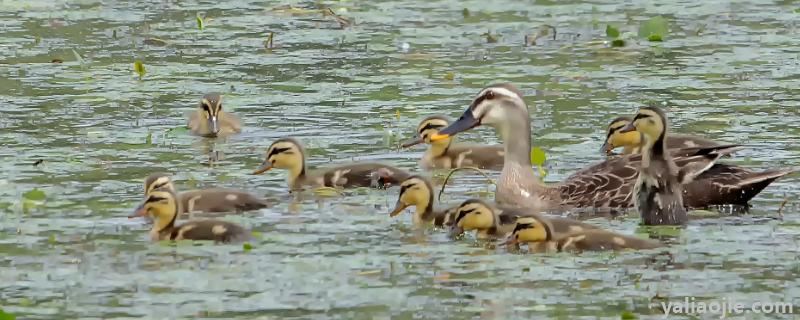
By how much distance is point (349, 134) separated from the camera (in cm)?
1290

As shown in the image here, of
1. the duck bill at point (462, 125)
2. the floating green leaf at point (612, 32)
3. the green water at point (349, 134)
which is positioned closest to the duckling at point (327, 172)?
the green water at point (349, 134)

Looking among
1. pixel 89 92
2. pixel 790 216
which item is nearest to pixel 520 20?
pixel 89 92

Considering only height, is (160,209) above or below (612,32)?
below

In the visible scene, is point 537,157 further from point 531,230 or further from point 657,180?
point 531,230

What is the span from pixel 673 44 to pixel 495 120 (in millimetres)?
5885

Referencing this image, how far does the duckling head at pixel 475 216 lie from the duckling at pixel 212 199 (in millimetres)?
1272

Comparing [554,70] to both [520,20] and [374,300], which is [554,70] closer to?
[520,20]

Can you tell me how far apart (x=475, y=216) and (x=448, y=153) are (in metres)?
2.62

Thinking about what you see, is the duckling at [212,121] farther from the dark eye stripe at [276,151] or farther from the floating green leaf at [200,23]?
the floating green leaf at [200,23]

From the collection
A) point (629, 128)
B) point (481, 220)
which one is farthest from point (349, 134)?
point (481, 220)

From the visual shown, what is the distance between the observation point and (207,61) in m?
16.2

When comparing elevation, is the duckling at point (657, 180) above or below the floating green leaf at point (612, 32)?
below

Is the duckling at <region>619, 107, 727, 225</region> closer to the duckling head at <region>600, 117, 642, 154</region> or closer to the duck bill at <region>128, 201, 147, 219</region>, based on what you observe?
the duckling head at <region>600, 117, 642, 154</region>

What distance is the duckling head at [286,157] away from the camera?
1127 cm
